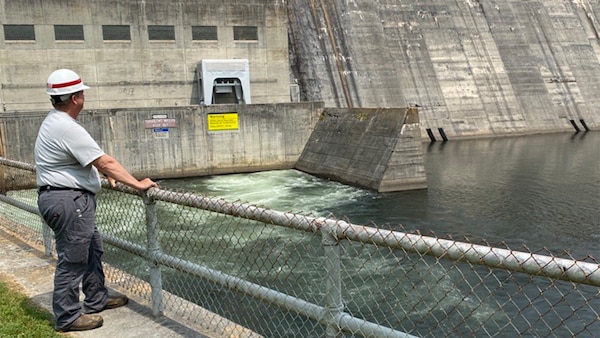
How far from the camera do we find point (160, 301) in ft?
15.4

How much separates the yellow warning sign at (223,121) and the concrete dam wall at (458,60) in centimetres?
1054

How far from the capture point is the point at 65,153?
4.09 m

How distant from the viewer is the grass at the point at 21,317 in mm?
4316

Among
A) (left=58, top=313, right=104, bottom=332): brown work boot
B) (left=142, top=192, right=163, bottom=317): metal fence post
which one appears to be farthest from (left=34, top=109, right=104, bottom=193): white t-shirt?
(left=58, top=313, right=104, bottom=332): brown work boot

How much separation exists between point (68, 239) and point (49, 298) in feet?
4.65

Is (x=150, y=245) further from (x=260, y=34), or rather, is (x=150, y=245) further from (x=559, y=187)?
(x=260, y=34)

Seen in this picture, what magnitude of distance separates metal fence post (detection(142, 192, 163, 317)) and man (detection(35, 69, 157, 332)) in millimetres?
263

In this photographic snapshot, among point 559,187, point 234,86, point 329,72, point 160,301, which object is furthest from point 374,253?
point 329,72

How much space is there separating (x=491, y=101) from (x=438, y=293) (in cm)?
3184

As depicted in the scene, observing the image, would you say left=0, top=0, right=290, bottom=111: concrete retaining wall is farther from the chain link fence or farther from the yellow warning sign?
the chain link fence

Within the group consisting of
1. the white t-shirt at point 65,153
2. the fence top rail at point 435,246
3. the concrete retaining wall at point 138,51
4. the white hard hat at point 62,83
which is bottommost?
the fence top rail at point 435,246

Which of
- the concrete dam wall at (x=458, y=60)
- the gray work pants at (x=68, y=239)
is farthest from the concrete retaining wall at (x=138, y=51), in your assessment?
the gray work pants at (x=68, y=239)

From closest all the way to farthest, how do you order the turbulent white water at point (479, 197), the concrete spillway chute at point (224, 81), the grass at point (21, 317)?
the grass at point (21, 317)
the turbulent white water at point (479, 197)
the concrete spillway chute at point (224, 81)

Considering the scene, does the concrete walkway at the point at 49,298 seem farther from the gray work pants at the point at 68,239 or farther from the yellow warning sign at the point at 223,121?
the yellow warning sign at the point at 223,121
